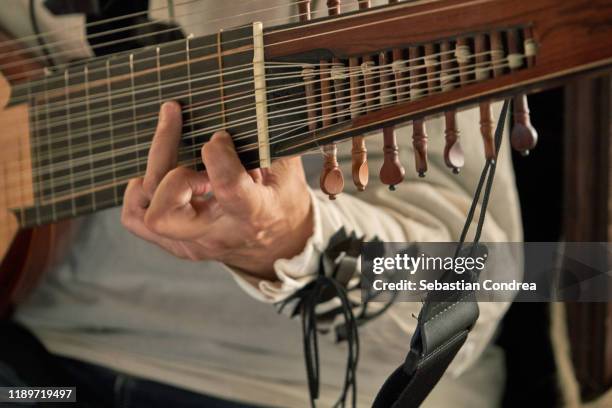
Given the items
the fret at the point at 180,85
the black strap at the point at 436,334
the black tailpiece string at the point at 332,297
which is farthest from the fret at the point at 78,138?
the black strap at the point at 436,334

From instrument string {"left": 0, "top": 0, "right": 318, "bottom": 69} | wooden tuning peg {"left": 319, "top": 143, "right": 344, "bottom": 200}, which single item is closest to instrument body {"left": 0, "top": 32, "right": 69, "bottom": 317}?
instrument string {"left": 0, "top": 0, "right": 318, "bottom": 69}

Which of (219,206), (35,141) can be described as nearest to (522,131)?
(219,206)

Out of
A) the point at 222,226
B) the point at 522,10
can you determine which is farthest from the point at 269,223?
the point at 522,10

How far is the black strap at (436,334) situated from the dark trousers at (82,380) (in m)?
0.31

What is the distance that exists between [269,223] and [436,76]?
8.0 inches

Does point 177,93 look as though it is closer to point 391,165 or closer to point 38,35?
point 391,165

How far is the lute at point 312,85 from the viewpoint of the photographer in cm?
39

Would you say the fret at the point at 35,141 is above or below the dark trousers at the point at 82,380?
above

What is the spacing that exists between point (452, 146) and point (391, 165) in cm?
4

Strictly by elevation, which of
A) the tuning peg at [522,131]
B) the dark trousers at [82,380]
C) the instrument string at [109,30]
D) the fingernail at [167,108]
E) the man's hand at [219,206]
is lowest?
the dark trousers at [82,380]

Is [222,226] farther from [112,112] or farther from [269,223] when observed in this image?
[112,112]

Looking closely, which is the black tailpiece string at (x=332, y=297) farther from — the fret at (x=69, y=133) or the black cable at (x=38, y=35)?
the black cable at (x=38, y=35)

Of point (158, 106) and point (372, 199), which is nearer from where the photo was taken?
point (158, 106)

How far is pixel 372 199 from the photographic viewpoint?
2.24ft
